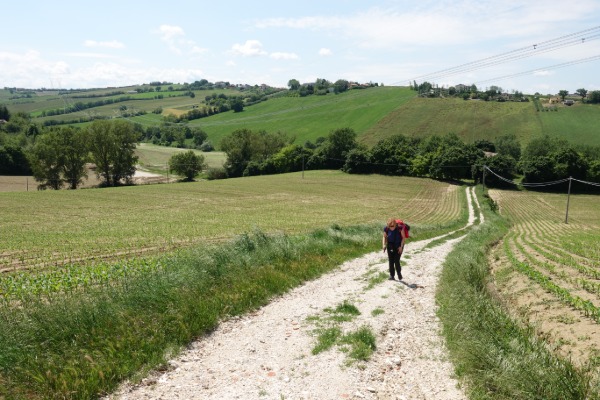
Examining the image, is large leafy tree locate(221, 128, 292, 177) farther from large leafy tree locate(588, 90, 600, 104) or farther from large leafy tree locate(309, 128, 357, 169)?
large leafy tree locate(588, 90, 600, 104)

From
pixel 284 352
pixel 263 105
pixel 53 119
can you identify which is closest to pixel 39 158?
pixel 284 352

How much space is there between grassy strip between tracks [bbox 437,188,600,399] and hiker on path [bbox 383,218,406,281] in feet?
10.5

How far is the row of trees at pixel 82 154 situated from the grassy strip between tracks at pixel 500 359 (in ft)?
287

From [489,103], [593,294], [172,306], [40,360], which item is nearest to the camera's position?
[40,360]

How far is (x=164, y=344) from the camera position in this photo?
738 centimetres

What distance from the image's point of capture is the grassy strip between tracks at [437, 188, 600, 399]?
5.19 meters

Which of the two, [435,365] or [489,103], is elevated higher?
[489,103]

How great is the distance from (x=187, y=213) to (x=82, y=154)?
49793 millimetres

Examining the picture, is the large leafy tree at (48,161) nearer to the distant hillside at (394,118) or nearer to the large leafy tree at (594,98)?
the distant hillside at (394,118)

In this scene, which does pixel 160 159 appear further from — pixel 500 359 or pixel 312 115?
pixel 500 359

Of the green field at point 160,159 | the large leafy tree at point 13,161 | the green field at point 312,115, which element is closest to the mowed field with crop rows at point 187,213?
the green field at point 160,159

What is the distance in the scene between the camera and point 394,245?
12.7 metres

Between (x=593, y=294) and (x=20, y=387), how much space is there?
13.2 m

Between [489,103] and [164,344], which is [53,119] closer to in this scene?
[489,103]
